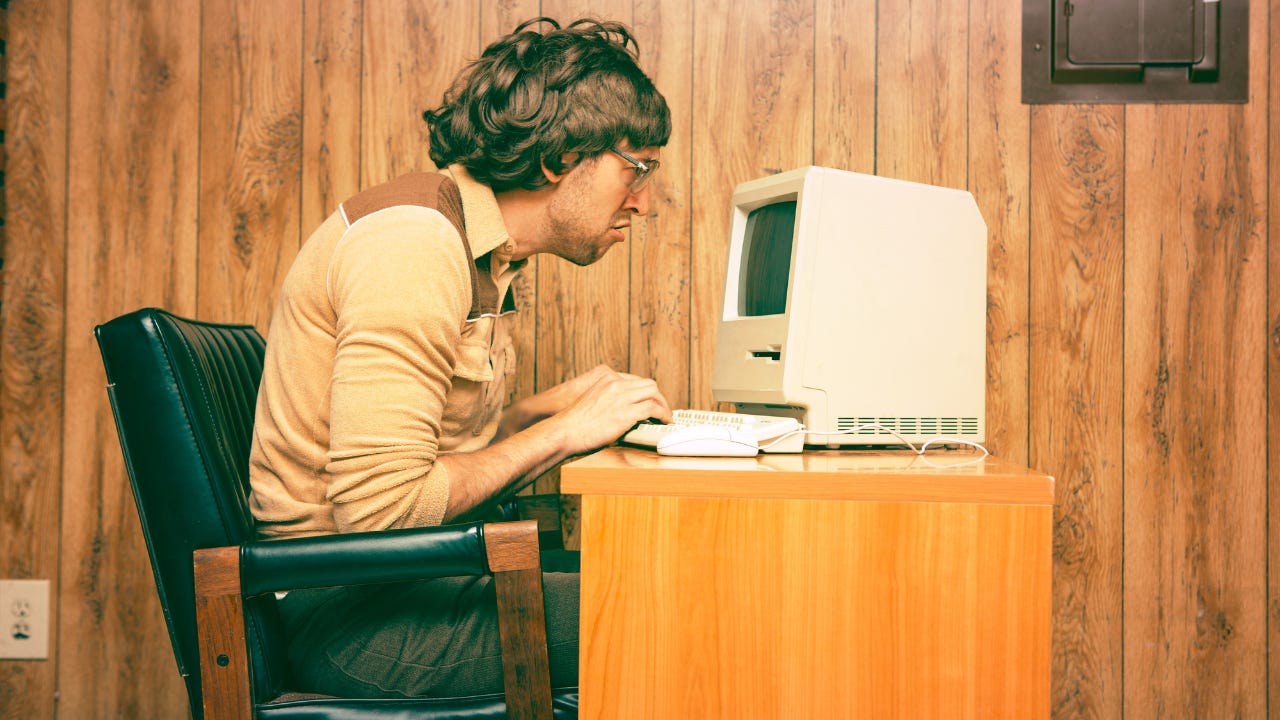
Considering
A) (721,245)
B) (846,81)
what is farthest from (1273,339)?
(721,245)

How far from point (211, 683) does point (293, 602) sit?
0.49ft

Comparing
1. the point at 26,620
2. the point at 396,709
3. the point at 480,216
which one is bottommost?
the point at 26,620

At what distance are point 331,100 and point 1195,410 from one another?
2057 mm

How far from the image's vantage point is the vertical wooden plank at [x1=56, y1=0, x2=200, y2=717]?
6.37 ft

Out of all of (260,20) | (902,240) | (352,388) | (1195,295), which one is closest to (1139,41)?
(1195,295)

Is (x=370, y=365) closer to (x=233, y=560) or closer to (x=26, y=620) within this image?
(x=233, y=560)

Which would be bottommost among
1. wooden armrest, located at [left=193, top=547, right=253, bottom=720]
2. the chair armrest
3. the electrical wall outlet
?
the electrical wall outlet

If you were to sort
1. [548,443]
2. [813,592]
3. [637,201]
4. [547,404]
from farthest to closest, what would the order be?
[547,404]
[637,201]
[548,443]
[813,592]

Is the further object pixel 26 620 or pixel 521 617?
pixel 26 620

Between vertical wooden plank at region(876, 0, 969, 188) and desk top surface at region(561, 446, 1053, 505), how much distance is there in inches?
45.1

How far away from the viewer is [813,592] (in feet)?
2.91

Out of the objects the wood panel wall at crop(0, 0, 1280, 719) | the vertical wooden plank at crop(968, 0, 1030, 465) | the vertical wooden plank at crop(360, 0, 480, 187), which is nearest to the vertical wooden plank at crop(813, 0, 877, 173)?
the wood panel wall at crop(0, 0, 1280, 719)

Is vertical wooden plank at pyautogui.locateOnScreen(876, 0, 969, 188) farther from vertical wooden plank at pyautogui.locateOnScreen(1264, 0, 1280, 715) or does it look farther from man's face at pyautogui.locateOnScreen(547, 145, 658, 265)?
man's face at pyautogui.locateOnScreen(547, 145, 658, 265)

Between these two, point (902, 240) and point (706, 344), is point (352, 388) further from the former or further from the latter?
point (706, 344)
